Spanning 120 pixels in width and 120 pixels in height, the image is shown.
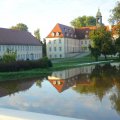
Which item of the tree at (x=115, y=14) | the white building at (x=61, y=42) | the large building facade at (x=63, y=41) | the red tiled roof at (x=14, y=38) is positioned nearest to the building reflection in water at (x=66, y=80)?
the tree at (x=115, y=14)

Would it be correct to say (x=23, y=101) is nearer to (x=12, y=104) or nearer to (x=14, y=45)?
(x=12, y=104)

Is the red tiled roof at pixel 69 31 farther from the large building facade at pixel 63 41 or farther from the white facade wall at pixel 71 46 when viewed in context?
the white facade wall at pixel 71 46

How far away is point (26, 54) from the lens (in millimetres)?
61625

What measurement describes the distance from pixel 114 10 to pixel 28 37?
30018mm

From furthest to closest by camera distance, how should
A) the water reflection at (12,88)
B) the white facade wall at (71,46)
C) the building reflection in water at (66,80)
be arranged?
the white facade wall at (71,46), the building reflection in water at (66,80), the water reflection at (12,88)

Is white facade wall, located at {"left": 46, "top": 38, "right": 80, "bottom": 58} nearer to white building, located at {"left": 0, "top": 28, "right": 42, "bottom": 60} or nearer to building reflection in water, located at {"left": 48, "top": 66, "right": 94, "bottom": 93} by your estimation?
white building, located at {"left": 0, "top": 28, "right": 42, "bottom": 60}

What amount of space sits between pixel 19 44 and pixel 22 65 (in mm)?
28116

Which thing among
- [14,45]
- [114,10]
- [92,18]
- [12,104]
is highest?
[92,18]

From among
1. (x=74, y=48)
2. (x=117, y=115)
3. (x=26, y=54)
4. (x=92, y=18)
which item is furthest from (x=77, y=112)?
(x=92, y=18)

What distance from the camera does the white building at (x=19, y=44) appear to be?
53719mm

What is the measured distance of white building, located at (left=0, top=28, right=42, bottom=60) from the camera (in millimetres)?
53719

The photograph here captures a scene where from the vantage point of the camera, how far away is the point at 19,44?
58.1 m

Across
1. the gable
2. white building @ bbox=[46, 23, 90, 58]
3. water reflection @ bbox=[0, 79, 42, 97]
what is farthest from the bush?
white building @ bbox=[46, 23, 90, 58]

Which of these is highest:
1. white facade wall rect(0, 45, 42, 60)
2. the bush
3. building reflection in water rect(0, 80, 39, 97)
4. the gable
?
the gable
